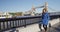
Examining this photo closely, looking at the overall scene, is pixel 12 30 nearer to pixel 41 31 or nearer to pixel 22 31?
pixel 22 31

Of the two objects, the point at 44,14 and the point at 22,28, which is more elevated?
the point at 44,14

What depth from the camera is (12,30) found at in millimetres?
8125

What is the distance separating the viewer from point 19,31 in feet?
28.8

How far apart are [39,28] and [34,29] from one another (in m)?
0.97

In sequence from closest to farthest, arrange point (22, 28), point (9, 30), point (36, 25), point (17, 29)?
point (9, 30), point (17, 29), point (22, 28), point (36, 25)

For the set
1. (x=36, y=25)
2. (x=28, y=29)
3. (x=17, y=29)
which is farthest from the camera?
(x=36, y=25)

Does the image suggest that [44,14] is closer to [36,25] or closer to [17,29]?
[17,29]

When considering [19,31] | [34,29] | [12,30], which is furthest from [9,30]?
[34,29]

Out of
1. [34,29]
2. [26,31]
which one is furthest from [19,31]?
[34,29]

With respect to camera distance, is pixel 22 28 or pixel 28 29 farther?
pixel 28 29

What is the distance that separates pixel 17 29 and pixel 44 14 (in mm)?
1833

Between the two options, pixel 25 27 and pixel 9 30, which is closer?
pixel 9 30

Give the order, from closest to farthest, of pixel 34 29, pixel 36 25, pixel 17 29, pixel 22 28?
pixel 17 29 < pixel 22 28 < pixel 34 29 < pixel 36 25

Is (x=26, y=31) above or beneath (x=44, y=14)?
beneath
